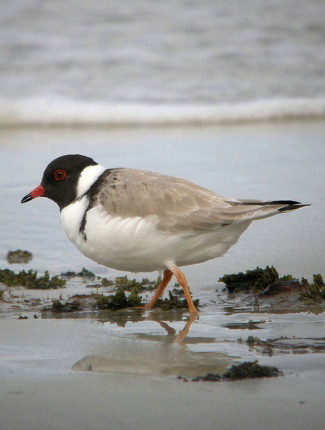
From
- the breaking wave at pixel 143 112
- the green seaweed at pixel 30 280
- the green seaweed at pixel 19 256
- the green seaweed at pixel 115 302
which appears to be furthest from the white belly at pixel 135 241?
the breaking wave at pixel 143 112

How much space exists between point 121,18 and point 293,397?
14243 millimetres

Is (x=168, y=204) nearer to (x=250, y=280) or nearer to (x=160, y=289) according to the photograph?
(x=160, y=289)

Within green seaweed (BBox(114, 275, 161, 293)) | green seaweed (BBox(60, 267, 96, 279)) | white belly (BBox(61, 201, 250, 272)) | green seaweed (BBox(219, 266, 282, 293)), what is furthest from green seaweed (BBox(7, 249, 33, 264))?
green seaweed (BBox(219, 266, 282, 293))

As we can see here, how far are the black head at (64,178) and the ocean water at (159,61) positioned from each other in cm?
737

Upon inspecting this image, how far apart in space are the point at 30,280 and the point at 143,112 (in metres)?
7.81

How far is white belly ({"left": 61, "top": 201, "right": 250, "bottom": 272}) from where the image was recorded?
5.49 metres

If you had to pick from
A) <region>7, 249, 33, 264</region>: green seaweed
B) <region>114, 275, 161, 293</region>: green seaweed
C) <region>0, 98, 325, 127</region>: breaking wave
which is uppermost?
<region>0, 98, 325, 127</region>: breaking wave

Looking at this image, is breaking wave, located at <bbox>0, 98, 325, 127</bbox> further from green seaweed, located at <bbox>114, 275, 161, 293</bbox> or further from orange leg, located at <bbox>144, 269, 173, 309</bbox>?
orange leg, located at <bbox>144, 269, 173, 309</bbox>

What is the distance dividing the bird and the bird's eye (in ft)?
0.37

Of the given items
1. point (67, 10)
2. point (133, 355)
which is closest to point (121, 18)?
point (67, 10)

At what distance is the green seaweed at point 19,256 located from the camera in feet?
23.0

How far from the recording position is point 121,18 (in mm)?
16656

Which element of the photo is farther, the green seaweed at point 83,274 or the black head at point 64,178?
the green seaweed at point 83,274

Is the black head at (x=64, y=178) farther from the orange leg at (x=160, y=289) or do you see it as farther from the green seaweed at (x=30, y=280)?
the orange leg at (x=160, y=289)
